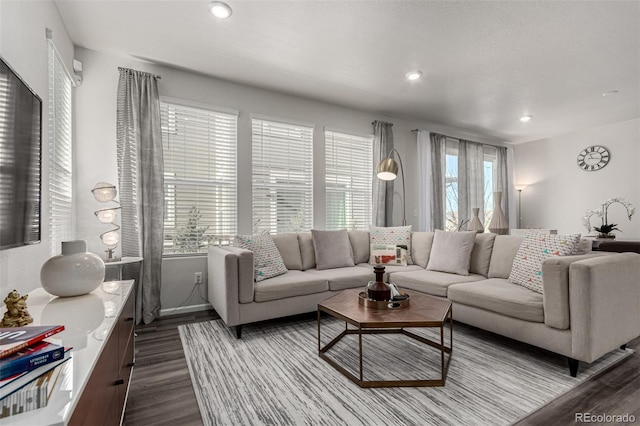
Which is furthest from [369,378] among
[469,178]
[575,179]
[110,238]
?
[575,179]

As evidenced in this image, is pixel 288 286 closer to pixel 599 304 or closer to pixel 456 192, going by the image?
pixel 599 304

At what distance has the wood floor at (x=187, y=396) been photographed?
64.3 inches

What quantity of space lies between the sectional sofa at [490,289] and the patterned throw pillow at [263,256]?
110mm

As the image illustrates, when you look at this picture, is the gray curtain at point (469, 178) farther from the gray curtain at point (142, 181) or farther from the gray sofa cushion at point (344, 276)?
the gray curtain at point (142, 181)

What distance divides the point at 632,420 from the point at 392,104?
4.02 m

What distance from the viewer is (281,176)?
4.13m

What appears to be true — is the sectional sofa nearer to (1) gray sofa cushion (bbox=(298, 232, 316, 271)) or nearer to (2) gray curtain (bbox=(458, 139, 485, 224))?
(1) gray sofa cushion (bbox=(298, 232, 316, 271))

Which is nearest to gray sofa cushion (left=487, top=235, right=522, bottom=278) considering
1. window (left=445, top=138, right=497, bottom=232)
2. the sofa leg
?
the sofa leg

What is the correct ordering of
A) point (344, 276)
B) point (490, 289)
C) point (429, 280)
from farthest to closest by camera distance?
1. point (344, 276)
2. point (429, 280)
3. point (490, 289)

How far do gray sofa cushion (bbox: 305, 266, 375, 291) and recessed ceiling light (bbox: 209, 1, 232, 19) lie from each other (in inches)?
97.1

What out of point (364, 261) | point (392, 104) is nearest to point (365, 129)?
point (392, 104)

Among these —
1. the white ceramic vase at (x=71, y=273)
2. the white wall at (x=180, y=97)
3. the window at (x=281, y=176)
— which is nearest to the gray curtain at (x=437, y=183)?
the white wall at (x=180, y=97)

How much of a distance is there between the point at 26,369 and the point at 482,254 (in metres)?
3.50

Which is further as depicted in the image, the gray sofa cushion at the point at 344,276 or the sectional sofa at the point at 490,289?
the gray sofa cushion at the point at 344,276
